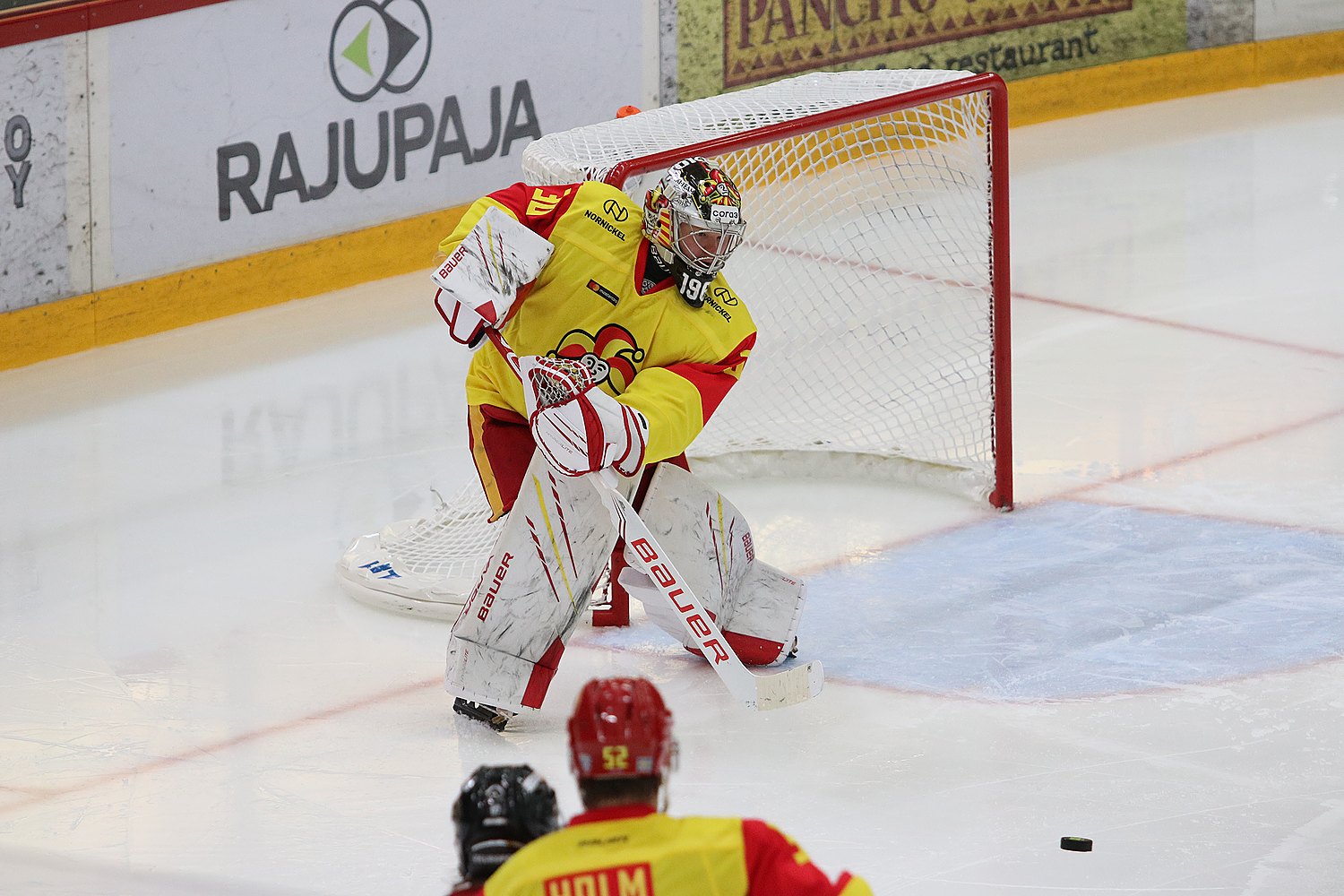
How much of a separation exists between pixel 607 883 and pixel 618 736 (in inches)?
5.3

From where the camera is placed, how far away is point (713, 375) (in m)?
3.69

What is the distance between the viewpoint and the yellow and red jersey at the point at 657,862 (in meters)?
1.85

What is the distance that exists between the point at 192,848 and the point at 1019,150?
6.10 metres

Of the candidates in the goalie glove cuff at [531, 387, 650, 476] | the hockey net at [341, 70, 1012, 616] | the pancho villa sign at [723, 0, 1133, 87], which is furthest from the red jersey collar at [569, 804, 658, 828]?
the pancho villa sign at [723, 0, 1133, 87]

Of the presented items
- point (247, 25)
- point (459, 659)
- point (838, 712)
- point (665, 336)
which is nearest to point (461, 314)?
point (665, 336)

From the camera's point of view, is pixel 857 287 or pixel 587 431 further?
pixel 857 287

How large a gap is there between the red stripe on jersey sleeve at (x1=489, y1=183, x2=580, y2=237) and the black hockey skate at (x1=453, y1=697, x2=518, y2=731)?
90 centimetres

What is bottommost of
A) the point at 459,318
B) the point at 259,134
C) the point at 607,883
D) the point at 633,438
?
the point at 607,883

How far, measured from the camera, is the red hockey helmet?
74.4 inches

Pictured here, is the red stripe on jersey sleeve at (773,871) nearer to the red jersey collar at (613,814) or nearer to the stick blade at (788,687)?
the red jersey collar at (613,814)

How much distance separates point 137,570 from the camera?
4.79 m

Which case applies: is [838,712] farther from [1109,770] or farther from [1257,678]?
[1257,678]

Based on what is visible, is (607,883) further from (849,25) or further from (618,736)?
(849,25)

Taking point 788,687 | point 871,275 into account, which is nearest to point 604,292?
point 788,687
